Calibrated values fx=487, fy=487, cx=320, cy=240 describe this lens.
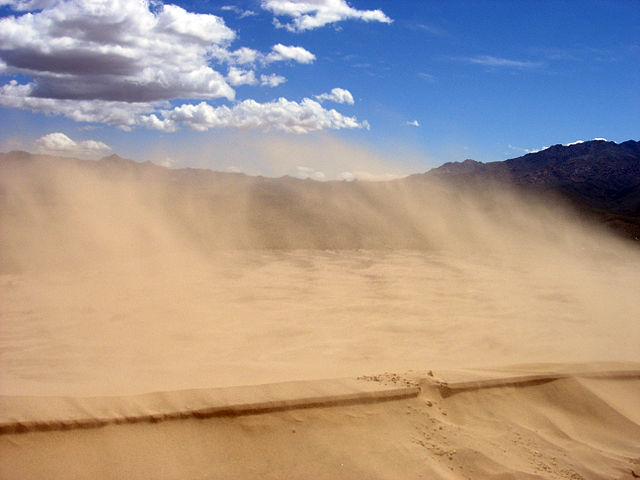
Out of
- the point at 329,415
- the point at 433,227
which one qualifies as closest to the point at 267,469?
the point at 329,415

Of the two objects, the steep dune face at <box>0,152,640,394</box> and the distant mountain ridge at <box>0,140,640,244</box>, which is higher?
the distant mountain ridge at <box>0,140,640,244</box>

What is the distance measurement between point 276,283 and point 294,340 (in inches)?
125

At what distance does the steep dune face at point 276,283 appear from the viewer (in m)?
5.41

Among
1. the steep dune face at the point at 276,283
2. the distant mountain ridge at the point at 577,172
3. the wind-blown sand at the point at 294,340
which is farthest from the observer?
the distant mountain ridge at the point at 577,172

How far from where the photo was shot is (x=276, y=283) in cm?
919

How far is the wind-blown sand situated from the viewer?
130 inches

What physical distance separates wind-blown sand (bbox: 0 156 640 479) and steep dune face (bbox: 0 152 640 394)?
0.17 ft

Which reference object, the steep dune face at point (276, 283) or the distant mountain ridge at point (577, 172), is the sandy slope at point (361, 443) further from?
the distant mountain ridge at point (577, 172)

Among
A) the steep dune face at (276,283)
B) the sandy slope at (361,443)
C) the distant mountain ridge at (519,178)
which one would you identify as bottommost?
the sandy slope at (361,443)

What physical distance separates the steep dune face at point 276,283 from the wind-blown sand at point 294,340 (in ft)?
0.17

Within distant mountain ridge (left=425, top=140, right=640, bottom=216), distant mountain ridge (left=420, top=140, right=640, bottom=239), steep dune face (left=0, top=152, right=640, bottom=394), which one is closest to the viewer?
steep dune face (left=0, top=152, right=640, bottom=394)

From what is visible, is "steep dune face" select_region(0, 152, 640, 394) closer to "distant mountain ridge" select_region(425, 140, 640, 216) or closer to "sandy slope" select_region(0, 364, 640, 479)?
"sandy slope" select_region(0, 364, 640, 479)

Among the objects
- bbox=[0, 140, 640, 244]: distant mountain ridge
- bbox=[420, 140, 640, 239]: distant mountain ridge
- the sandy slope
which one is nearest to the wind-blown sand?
the sandy slope

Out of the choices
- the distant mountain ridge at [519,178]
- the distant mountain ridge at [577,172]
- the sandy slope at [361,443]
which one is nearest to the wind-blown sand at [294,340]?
the sandy slope at [361,443]
